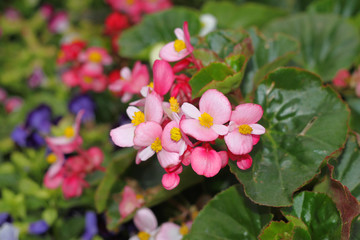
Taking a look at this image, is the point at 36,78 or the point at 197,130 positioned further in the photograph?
the point at 36,78

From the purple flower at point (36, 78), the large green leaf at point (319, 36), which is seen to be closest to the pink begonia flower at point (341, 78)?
the large green leaf at point (319, 36)

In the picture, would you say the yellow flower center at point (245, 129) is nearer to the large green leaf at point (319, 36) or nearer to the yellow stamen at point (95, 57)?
the large green leaf at point (319, 36)

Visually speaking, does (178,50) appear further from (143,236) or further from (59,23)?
(59,23)

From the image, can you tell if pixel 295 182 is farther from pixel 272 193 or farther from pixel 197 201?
pixel 197 201

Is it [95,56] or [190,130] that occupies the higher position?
[190,130]

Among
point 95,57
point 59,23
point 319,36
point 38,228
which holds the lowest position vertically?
point 38,228

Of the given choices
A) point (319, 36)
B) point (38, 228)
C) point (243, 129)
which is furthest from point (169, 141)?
point (319, 36)

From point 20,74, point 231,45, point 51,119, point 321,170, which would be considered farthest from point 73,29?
point 321,170

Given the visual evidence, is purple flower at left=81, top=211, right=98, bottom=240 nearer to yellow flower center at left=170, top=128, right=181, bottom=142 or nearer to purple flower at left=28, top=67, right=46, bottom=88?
yellow flower center at left=170, top=128, right=181, bottom=142

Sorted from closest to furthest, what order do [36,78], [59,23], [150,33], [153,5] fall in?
[150,33]
[153,5]
[36,78]
[59,23]
